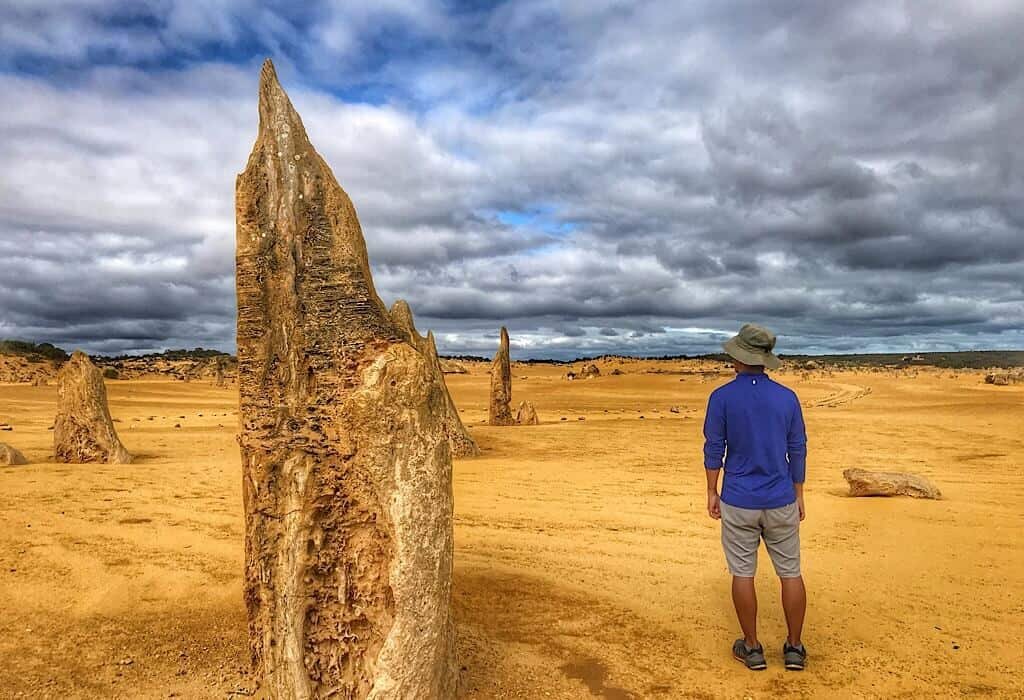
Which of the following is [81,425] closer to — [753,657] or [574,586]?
[574,586]

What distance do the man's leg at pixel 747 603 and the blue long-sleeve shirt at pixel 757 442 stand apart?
24.4 inches

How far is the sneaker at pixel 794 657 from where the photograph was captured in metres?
5.36

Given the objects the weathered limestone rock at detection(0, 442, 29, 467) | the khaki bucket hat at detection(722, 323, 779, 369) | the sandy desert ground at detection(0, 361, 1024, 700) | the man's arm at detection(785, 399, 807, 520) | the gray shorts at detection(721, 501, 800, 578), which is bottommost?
the sandy desert ground at detection(0, 361, 1024, 700)

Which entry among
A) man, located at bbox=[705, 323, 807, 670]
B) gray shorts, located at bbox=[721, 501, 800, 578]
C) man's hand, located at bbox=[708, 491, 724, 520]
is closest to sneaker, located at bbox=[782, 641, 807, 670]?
man, located at bbox=[705, 323, 807, 670]

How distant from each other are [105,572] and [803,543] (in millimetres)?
8234

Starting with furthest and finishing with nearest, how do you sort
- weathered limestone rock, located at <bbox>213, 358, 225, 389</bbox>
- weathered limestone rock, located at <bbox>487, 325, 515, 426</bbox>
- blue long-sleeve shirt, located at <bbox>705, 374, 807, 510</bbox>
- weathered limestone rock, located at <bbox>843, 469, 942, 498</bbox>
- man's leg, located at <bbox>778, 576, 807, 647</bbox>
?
1. weathered limestone rock, located at <bbox>213, 358, 225, 389</bbox>
2. weathered limestone rock, located at <bbox>487, 325, 515, 426</bbox>
3. weathered limestone rock, located at <bbox>843, 469, 942, 498</bbox>
4. man's leg, located at <bbox>778, 576, 807, 647</bbox>
5. blue long-sleeve shirt, located at <bbox>705, 374, 807, 510</bbox>

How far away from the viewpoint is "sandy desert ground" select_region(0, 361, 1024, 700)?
212 inches

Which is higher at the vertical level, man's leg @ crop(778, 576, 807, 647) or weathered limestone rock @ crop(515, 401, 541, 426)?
man's leg @ crop(778, 576, 807, 647)

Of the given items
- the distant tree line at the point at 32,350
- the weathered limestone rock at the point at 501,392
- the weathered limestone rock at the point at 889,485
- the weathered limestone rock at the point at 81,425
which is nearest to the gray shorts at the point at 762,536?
the weathered limestone rock at the point at 889,485

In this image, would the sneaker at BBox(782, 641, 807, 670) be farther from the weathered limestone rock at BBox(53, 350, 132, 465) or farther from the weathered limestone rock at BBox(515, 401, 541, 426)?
the weathered limestone rock at BBox(515, 401, 541, 426)

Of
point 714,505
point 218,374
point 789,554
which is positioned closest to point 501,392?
point 714,505

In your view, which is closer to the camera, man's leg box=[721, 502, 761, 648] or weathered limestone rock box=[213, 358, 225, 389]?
man's leg box=[721, 502, 761, 648]

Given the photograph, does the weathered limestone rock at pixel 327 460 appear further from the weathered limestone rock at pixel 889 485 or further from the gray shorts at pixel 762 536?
the weathered limestone rock at pixel 889 485

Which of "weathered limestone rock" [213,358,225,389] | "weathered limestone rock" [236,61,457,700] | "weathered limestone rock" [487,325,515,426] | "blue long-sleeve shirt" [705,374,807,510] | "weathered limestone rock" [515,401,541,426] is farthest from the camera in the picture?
"weathered limestone rock" [213,358,225,389]
